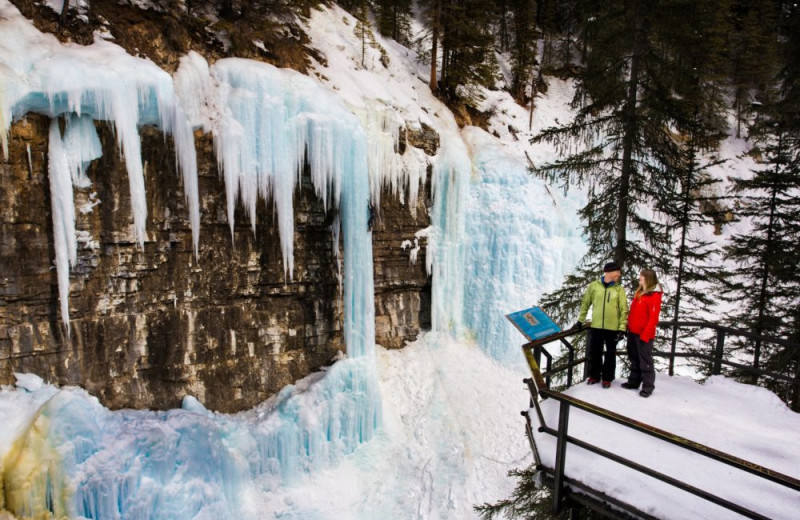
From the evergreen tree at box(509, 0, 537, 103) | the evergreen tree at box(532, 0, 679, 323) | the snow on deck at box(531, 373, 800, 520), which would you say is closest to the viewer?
the snow on deck at box(531, 373, 800, 520)

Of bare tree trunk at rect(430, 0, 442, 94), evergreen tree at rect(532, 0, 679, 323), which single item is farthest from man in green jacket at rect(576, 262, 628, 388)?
bare tree trunk at rect(430, 0, 442, 94)

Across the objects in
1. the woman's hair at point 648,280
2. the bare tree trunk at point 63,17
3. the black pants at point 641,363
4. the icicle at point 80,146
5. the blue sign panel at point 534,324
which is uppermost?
the bare tree trunk at point 63,17

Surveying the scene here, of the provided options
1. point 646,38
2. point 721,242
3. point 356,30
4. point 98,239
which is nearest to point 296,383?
point 98,239

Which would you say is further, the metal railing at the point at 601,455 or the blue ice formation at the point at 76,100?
the blue ice formation at the point at 76,100

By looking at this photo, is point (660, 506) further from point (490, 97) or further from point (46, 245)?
point (490, 97)

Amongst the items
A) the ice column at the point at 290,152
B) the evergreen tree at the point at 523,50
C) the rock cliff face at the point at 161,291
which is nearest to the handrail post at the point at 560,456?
the ice column at the point at 290,152

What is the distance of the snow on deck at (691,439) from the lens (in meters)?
3.18

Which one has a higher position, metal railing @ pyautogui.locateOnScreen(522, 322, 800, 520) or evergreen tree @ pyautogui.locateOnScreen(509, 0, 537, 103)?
evergreen tree @ pyautogui.locateOnScreen(509, 0, 537, 103)

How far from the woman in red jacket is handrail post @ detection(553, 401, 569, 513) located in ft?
6.01

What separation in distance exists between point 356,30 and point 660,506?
1514 centimetres

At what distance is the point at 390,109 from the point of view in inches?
466

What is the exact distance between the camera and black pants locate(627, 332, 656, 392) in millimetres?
4805

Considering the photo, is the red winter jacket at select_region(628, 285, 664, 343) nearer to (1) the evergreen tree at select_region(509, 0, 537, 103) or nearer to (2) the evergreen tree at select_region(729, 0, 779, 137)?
(1) the evergreen tree at select_region(509, 0, 537, 103)

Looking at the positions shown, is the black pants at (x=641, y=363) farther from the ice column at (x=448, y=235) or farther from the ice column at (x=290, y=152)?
the ice column at (x=448, y=235)
